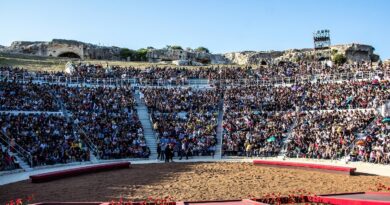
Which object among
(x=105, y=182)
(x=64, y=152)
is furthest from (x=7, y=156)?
A: (x=105, y=182)

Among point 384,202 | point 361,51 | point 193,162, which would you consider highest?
point 361,51

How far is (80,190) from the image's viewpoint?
1994 cm

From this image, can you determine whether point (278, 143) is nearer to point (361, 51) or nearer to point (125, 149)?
point (125, 149)

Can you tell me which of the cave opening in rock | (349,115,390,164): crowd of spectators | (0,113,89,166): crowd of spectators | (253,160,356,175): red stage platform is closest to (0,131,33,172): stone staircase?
(0,113,89,166): crowd of spectators

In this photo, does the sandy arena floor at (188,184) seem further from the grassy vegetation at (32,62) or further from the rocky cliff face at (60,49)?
the rocky cliff face at (60,49)

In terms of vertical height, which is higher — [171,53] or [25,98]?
[171,53]

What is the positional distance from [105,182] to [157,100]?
19180 mm

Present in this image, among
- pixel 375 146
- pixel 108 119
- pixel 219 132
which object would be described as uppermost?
pixel 108 119

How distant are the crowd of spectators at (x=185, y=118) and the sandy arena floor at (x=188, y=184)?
7897mm

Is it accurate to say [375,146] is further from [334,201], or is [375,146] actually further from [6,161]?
[6,161]

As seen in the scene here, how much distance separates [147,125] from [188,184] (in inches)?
687

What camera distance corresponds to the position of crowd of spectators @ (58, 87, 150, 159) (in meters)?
33.2

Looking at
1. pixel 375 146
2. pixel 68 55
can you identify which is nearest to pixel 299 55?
pixel 68 55

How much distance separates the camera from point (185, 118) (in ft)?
128
